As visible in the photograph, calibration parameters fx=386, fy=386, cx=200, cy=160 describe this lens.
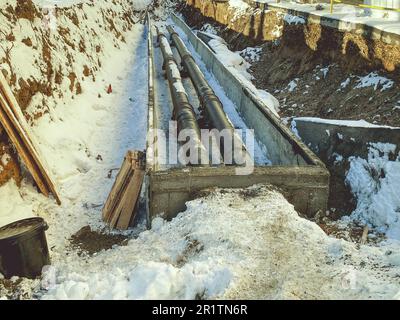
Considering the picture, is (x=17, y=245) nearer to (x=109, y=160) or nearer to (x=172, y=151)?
(x=109, y=160)

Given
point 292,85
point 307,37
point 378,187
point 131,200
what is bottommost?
point 131,200

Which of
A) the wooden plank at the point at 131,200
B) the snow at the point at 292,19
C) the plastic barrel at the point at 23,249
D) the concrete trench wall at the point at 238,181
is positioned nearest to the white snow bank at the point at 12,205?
the plastic barrel at the point at 23,249

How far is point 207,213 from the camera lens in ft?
19.0

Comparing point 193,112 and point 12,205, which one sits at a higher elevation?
point 193,112

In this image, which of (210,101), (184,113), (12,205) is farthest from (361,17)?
(12,205)

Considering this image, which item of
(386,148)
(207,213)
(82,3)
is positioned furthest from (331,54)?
(82,3)

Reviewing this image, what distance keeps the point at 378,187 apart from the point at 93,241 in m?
4.81

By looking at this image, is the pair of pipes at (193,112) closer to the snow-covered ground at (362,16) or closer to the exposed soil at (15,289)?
the exposed soil at (15,289)

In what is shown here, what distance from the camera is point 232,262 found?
15.3 ft

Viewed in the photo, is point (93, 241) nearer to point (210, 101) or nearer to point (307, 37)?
point (210, 101)

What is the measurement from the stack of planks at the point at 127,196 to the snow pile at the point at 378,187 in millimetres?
3767

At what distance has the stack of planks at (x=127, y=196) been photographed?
6652 mm

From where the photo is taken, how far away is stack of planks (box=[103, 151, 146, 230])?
6.65 metres

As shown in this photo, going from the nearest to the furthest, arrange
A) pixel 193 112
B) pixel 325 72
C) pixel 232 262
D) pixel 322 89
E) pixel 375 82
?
pixel 232 262, pixel 375 82, pixel 193 112, pixel 322 89, pixel 325 72
